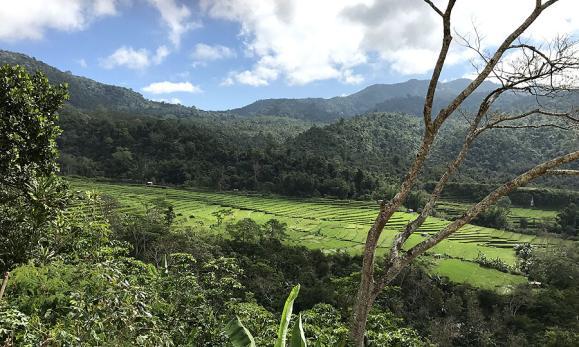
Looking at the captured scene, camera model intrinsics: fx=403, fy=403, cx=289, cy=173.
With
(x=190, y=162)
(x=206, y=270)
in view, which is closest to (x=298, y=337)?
(x=206, y=270)

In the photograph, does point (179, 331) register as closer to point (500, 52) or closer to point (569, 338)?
point (500, 52)

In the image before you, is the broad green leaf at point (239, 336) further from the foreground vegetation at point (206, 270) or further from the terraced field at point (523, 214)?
the terraced field at point (523, 214)

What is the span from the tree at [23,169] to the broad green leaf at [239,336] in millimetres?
4597

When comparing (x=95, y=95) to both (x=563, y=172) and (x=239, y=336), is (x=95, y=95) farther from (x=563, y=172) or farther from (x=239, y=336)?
(x=563, y=172)

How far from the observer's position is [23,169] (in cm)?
696

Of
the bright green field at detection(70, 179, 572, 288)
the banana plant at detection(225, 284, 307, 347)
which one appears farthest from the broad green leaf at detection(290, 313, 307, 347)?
the bright green field at detection(70, 179, 572, 288)

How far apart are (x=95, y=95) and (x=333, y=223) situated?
160576 mm

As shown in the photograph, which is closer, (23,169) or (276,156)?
(23,169)

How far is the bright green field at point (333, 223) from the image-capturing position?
40.2 meters

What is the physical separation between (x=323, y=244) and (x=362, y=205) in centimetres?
2348

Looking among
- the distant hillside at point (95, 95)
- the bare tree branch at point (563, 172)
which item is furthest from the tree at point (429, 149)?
the distant hillside at point (95, 95)

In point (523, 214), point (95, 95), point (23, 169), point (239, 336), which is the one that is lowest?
point (523, 214)

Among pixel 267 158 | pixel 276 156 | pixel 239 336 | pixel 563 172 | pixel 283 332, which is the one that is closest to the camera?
pixel 283 332

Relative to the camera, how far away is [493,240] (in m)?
49.9
